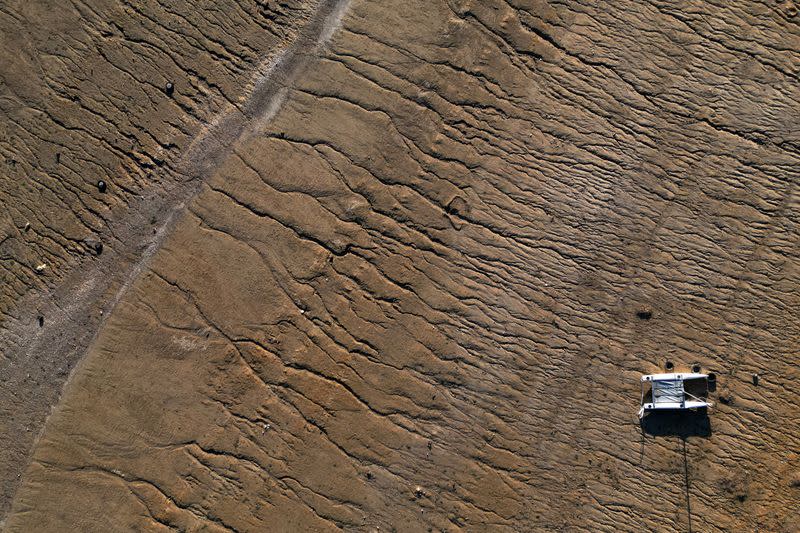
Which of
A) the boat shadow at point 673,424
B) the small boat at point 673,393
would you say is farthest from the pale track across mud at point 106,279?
the boat shadow at point 673,424

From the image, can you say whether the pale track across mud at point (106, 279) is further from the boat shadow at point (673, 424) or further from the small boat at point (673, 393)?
the boat shadow at point (673, 424)

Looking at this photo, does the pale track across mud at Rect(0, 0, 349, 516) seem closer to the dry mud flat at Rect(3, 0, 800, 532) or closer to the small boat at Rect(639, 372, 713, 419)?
the dry mud flat at Rect(3, 0, 800, 532)

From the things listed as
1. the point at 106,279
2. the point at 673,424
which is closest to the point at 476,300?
the point at 673,424

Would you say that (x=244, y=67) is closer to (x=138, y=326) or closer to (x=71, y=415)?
(x=138, y=326)

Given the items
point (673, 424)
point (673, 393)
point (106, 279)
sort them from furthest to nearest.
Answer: point (106, 279)
point (673, 424)
point (673, 393)

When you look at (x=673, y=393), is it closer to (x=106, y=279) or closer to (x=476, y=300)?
(x=476, y=300)

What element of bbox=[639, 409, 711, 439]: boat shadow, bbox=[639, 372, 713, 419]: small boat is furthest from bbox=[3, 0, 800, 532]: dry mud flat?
bbox=[639, 372, 713, 419]: small boat
